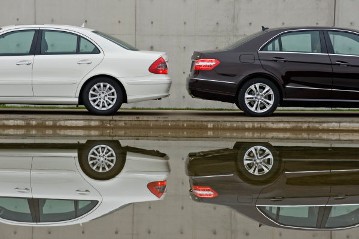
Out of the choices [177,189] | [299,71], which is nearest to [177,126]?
[299,71]

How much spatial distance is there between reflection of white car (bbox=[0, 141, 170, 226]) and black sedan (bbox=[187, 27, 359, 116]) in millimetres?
3044

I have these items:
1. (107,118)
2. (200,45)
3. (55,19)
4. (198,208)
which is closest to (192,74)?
(107,118)

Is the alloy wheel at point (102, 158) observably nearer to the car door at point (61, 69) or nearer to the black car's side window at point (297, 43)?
the car door at point (61, 69)

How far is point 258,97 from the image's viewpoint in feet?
40.1

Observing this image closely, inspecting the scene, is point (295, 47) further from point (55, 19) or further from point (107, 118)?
point (55, 19)

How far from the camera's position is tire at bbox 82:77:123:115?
1208cm

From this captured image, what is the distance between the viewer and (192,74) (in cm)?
1221

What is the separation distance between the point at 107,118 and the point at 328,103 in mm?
3594

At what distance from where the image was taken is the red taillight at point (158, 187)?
19.8 ft

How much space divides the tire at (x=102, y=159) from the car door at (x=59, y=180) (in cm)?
13

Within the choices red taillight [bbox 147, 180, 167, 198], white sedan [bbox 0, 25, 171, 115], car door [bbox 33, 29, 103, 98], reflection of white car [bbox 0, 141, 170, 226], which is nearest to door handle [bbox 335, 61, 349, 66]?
white sedan [bbox 0, 25, 171, 115]

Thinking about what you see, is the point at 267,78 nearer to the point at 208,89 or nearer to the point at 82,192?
the point at 208,89

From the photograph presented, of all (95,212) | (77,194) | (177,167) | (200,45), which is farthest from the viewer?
(200,45)

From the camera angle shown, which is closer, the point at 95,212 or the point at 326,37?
the point at 95,212
